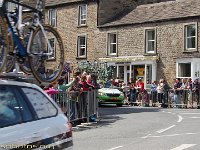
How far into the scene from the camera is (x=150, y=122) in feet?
55.9

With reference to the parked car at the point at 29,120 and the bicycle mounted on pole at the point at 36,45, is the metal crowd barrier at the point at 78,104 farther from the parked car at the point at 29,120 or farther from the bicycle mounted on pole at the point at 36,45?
the parked car at the point at 29,120

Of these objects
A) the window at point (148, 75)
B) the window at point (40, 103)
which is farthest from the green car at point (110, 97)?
the window at point (40, 103)

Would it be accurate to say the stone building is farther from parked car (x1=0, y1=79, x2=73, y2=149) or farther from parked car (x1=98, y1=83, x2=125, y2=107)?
parked car (x1=0, y1=79, x2=73, y2=149)

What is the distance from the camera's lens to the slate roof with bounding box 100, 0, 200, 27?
1342 inches


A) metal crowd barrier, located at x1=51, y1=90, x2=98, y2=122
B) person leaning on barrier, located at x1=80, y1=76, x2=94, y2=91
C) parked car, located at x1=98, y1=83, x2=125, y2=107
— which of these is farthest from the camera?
parked car, located at x1=98, y1=83, x2=125, y2=107

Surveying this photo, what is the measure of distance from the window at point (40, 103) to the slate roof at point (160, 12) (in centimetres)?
2850

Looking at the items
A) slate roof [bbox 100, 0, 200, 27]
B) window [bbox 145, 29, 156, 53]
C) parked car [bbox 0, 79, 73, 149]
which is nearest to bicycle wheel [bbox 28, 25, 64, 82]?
parked car [bbox 0, 79, 73, 149]

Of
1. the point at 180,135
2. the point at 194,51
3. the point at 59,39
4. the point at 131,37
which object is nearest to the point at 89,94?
the point at 180,135

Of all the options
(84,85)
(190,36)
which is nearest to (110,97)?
(190,36)

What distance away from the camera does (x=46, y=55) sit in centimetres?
739

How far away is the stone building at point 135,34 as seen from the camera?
33.7 meters

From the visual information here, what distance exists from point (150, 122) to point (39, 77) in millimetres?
10673

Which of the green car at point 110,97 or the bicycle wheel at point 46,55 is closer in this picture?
the bicycle wheel at point 46,55

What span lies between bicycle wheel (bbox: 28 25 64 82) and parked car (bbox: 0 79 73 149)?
1425 mm
